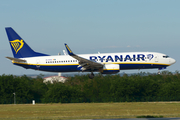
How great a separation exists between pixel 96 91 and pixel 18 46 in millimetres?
55302

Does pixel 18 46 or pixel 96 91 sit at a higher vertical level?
pixel 18 46

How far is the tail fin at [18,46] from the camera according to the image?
215ft

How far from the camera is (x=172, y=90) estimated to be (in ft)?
361

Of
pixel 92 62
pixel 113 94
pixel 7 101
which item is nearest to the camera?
pixel 92 62

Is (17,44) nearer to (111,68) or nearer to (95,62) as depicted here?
(95,62)

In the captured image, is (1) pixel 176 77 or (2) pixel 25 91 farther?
(1) pixel 176 77

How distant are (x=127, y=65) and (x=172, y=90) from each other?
5666 centimetres

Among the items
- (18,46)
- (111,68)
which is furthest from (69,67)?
(18,46)

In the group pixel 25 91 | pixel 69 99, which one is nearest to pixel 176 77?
pixel 69 99

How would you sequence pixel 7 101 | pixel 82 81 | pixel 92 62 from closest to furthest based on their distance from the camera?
1. pixel 92 62
2. pixel 7 101
3. pixel 82 81

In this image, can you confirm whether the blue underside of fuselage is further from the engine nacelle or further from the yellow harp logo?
the yellow harp logo

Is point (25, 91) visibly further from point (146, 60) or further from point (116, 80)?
point (146, 60)

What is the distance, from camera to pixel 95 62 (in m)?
58.1

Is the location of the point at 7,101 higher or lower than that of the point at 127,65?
lower
